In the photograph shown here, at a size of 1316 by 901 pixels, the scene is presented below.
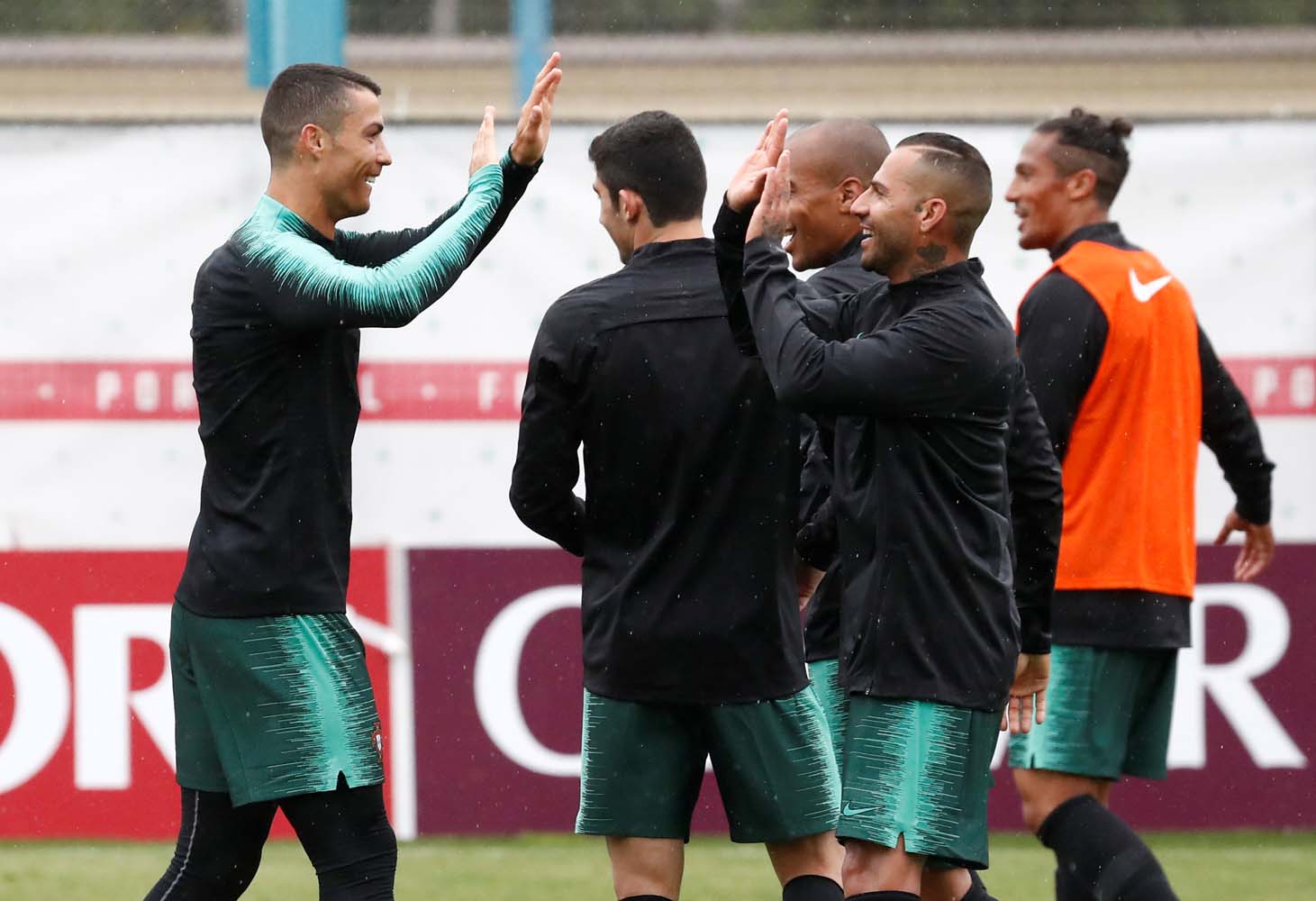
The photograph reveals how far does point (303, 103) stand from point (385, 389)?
278 cm

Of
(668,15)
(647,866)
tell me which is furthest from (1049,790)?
(668,15)

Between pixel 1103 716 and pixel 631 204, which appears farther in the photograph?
pixel 1103 716

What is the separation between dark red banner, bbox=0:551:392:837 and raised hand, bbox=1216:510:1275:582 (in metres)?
3.28

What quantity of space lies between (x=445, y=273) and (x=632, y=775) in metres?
1.00

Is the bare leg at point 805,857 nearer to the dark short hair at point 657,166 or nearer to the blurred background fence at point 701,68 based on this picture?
the dark short hair at point 657,166

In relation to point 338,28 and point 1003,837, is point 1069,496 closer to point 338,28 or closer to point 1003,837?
point 1003,837

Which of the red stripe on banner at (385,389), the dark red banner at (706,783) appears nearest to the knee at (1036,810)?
the dark red banner at (706,783)

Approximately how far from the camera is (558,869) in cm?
579

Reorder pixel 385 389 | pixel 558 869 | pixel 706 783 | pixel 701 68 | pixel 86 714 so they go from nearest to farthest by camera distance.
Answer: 1. pixel 558 869
2. pixel 86 714
3. pixel 706 783
4. pixel 385 389
5. pixel 701 68

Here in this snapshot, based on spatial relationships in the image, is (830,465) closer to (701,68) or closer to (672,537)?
(672,537)

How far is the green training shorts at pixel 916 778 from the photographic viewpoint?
10.9ft

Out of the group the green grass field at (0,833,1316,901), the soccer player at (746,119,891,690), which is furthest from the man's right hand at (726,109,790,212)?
the green grass field at (0,833,1316,901)

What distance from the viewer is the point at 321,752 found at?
347cm

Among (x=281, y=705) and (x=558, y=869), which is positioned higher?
(x=281, y=705)
